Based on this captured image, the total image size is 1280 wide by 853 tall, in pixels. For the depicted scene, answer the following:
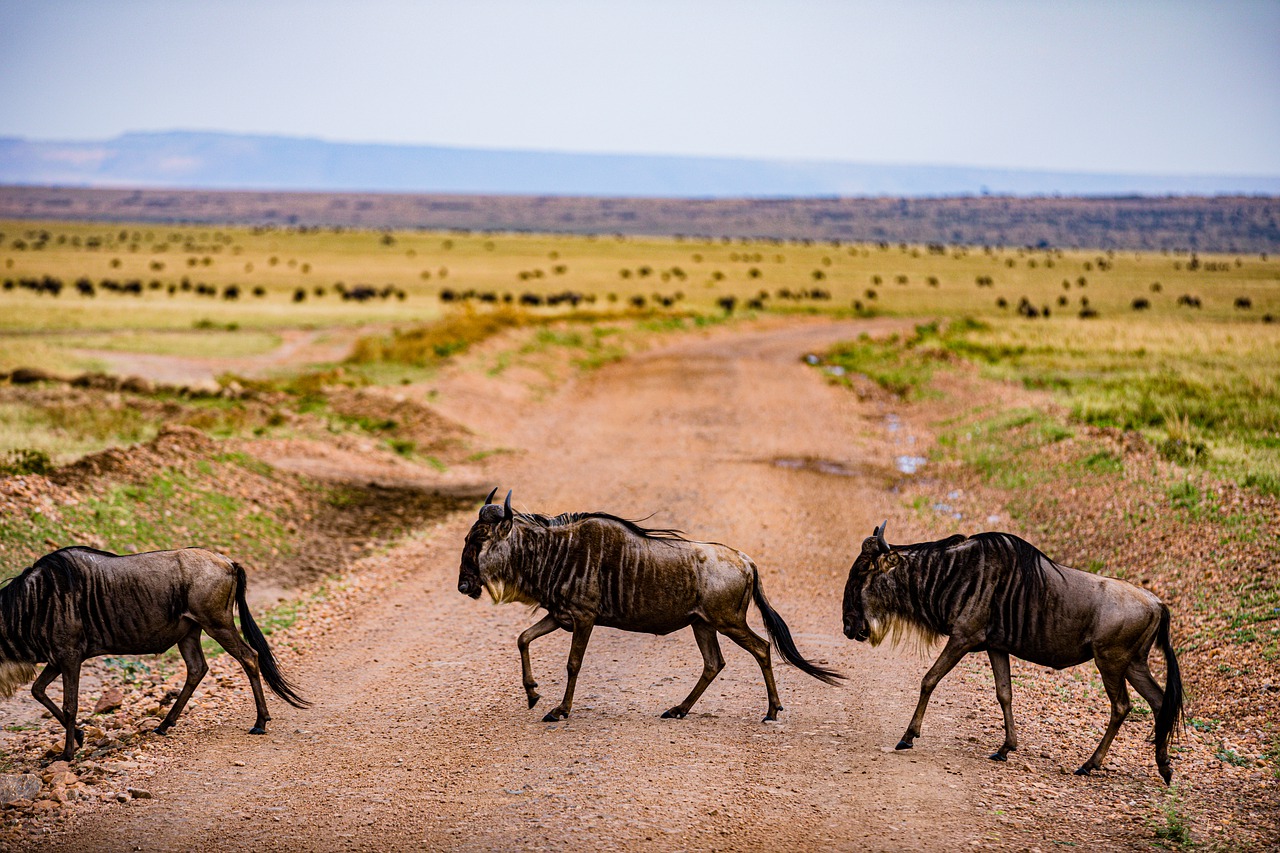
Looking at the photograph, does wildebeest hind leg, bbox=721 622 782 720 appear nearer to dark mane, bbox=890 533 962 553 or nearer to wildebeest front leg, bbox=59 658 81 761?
dark mane, bbox=890 533 962 553

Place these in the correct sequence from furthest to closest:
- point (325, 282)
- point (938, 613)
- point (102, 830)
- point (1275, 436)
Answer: point (325, 282) < point (1275, 436) < point (938, 613) < point (102, 830)

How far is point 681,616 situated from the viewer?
842 centimetres

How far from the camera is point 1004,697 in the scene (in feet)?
26.0

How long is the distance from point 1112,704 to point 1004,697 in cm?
72

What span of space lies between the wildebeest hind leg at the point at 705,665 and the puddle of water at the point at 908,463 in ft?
39.5

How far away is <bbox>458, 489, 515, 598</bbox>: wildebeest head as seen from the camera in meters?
8.39

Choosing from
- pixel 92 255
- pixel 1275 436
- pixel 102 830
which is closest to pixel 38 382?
pixel 102 830

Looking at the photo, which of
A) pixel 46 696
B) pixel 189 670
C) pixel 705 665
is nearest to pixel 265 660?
pixel 189 670

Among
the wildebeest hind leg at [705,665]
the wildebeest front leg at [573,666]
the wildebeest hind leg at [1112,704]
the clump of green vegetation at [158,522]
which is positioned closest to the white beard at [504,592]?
the wildebeest front leg at [573,666]

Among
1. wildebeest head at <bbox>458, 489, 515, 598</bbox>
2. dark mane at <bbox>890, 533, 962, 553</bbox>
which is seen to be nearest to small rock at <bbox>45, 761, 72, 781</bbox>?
wildebeest head at <bbox>458, 489, 515, 598</bbox>

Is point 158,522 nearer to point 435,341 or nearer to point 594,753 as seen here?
point 594,753

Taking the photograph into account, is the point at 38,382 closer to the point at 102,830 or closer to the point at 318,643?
the point at 318,643

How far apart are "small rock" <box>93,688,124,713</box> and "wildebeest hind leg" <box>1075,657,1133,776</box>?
741 centimetres

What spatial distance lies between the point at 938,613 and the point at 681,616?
192 centimetres
